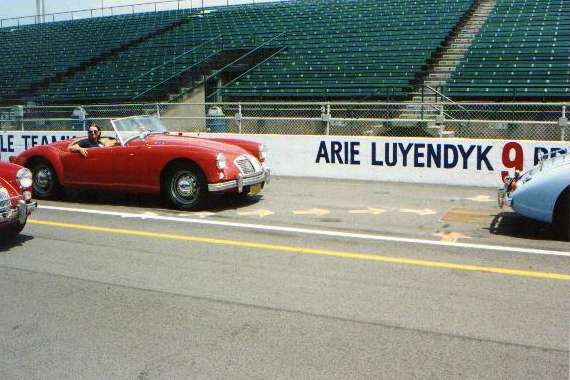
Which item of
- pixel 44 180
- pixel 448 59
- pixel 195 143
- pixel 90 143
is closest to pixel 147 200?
pixel 90 143

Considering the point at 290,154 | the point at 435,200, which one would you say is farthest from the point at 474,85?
the point at 435,200

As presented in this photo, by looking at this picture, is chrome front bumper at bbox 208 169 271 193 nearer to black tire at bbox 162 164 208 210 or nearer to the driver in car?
black tire at bbox 162 164 208 210

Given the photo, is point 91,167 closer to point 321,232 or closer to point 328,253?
point 321,232

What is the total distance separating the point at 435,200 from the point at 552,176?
329cm

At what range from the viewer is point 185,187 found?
9023 millimetres

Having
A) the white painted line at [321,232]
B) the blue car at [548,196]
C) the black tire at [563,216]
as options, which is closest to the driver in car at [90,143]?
the white painted line at [321,232]

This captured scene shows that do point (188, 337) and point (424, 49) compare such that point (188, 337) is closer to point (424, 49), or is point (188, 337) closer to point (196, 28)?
point (424, 49)

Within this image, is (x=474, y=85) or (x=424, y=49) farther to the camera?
(x=424, y=49)

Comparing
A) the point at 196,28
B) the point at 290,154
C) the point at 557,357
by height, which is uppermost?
the point at 196,28

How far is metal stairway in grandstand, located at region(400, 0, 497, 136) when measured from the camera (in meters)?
17.5

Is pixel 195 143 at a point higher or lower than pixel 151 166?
higher

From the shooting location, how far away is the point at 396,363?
3750 mm

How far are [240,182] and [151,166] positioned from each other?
1.41m

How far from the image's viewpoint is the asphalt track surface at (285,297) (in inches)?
150
